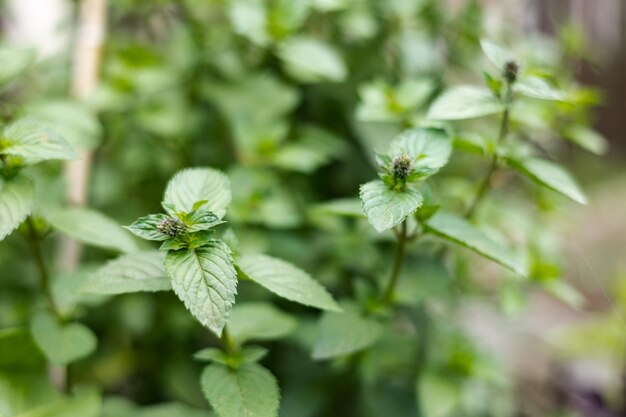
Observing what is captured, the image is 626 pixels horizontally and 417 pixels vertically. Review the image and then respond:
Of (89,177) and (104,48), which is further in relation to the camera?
(104,48)

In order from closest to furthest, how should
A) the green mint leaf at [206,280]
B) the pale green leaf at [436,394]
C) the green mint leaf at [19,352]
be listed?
the green mint leaf at [206,280], the green mint leaf at [19,352], the pale green leaf at [436,394]

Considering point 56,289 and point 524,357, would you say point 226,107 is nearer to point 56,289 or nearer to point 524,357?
point 56,289

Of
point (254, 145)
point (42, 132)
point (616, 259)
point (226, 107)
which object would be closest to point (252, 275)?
point (42, 132)

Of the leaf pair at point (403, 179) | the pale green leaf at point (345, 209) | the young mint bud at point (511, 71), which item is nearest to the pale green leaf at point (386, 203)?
the leaf pair at point (403, 179)

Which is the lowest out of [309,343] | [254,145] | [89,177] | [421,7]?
[309,343]

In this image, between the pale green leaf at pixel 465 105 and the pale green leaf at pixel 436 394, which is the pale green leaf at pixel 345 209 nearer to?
the pale green leaf at pixel 465 105

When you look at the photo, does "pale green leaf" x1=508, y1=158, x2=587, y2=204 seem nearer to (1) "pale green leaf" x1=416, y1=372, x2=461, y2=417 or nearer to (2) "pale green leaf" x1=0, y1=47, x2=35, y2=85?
(1) "pale green leaf" x1=416, y1=372, x2=461, y2=417

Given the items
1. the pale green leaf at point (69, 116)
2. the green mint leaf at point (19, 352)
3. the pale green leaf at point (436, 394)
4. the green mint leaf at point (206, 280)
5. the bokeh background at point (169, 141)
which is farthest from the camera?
the bokeh background at point (169, 141)

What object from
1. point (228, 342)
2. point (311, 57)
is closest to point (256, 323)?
point (228, 342)
